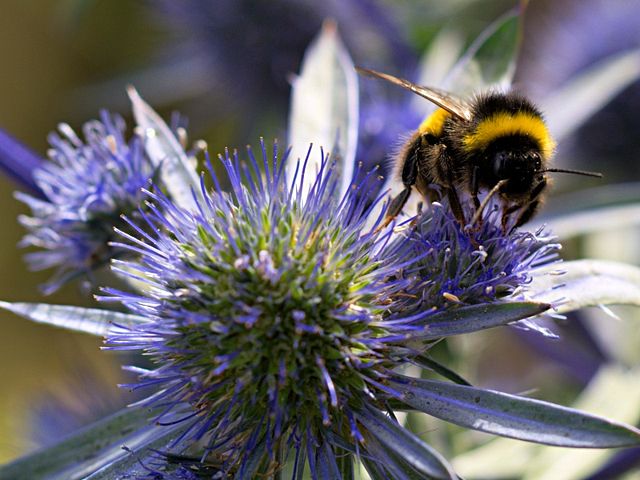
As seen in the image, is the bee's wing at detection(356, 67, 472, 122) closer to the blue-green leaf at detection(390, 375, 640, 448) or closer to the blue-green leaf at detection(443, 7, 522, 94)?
the blue-green leaf at detection(443, 7, 522, 94)

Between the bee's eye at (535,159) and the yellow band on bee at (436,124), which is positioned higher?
the yellow band on bee at (436,124)

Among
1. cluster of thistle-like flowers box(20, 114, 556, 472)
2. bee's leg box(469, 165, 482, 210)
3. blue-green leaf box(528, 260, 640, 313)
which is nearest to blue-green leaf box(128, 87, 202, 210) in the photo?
cluster of thistle-like flowers box(20, 114, 556, 472)

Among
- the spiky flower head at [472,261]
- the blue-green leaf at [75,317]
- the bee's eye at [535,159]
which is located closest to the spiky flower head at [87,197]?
the blue-green leaf at [75,317]

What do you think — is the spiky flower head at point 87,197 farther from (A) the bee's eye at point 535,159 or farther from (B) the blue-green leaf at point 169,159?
(A) the bee's eye at point 535,159

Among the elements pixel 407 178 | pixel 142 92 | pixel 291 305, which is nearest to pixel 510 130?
pixel 407 178

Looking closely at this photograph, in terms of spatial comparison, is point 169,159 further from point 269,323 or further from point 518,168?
point 518,168

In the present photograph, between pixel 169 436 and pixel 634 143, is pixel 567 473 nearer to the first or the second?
pixel 169 436

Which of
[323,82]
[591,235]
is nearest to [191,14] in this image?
[323,82]
